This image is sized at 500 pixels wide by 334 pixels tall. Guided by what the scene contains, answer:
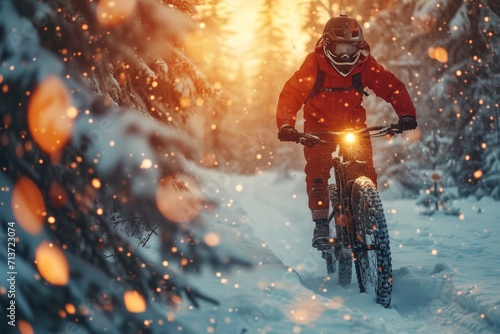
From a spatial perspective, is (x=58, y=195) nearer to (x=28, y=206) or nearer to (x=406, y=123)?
(x=28, y=206)

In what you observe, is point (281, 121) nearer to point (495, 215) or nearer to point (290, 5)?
point (495, 215)

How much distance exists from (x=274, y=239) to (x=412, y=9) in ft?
29.0

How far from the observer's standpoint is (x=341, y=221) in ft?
19.0

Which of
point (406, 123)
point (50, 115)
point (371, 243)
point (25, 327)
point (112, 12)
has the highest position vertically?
point (406, 123)

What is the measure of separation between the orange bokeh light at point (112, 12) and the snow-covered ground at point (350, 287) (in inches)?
70.2

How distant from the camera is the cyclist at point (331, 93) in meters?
6.09

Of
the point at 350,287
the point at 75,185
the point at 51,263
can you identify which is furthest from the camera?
the point at 350,287

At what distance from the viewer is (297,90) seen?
6.43 meters

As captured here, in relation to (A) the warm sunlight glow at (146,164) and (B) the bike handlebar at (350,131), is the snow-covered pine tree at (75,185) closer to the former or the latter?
(A) the warm sunlight glow at (146,164)

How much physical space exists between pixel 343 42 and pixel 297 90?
2.70ft

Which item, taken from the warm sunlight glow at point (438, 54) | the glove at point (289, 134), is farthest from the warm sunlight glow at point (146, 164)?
the warm sunlight glow at point (438, 54)

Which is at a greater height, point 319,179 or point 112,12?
point 319,179

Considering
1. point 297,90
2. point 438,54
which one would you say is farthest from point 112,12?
point 438,54

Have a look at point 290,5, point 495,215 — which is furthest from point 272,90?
point 495,215
